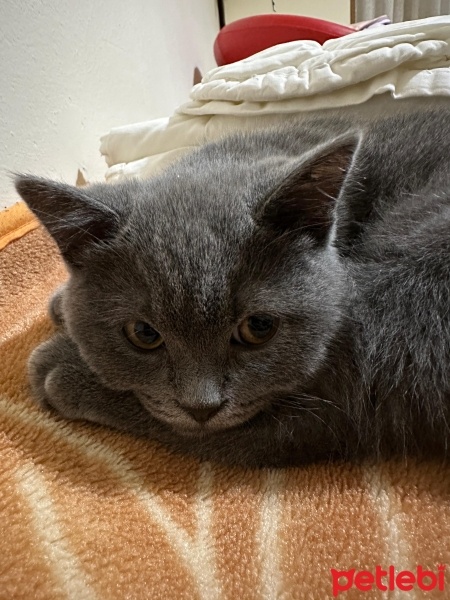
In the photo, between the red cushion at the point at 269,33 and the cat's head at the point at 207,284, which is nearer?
the cat's head at the point at 207,284

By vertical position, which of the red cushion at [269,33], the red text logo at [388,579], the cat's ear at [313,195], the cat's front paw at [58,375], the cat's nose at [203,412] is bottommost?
the red text logo at [388,579]

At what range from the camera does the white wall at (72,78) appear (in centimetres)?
123

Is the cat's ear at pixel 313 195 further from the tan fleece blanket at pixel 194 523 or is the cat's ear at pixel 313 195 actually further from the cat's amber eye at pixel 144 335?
the tan fleece blanket at pixel 194 523

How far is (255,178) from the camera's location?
2.67 feet

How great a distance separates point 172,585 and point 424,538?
306mm

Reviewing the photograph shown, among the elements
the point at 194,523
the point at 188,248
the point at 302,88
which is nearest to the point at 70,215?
the point at 188,248

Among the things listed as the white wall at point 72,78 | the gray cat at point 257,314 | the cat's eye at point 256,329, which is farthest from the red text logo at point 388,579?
the white wall at point 72,78

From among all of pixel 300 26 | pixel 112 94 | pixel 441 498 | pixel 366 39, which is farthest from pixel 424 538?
pixel 300 26

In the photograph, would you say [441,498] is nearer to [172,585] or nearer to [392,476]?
[392,476]

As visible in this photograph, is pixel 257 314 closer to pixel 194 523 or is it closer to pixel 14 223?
pixel 194 523

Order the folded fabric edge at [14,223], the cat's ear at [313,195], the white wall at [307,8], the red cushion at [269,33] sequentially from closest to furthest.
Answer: the cat's ear at [313,195] < the folded fabric edge at [14,223] < the red cushion at [269,33] < the white wall at [307,8]

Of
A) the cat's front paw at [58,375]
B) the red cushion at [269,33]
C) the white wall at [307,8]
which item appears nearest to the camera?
the cat's front paw at [58,375]

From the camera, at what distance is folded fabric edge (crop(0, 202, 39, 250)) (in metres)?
1.15

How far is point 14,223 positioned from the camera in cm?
118
